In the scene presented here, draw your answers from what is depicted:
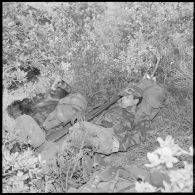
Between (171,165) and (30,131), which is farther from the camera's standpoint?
(30,131)

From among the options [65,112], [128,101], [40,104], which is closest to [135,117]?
[128,101]

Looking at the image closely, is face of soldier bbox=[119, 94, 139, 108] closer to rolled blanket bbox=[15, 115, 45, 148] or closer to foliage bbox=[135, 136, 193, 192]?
rolled blanket bbox=[15, 115, 45, 148]

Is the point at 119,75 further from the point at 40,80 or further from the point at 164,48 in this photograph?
the point at 40,80

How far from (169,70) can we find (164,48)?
58 cm

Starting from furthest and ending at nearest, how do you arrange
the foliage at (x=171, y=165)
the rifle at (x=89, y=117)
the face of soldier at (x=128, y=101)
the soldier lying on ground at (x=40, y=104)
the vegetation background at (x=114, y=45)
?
1. the vegetation background at (x=114, y=45)
2. the face of soldier at (x=128, y=101)
3. the soldier lying on ground at (x=40, y=104)
4. the rifle at (x=89, y=117)
5. the foliage at (x=171, y=165)

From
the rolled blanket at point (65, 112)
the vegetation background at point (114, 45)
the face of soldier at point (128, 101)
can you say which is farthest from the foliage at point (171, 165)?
the vegetation background at point (114, 45)

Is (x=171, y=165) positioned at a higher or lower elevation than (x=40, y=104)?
higher

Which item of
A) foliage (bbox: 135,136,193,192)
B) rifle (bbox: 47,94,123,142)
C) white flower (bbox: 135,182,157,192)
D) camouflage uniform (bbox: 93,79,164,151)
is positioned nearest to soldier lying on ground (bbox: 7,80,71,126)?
rifle (bbox: 47,94,123,142)

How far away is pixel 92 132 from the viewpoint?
491 cm

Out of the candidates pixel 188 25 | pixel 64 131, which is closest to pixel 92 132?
pixel 64 131

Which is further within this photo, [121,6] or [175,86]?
[121,6]

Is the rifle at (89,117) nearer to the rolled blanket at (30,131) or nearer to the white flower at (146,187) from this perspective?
the rolled blanket at (30,131)

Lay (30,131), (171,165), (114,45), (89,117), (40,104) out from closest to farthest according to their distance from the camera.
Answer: (171,165) → (30,131) → (89,117) → (40,104) → (114,45)

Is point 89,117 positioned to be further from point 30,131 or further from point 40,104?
point 30,131
